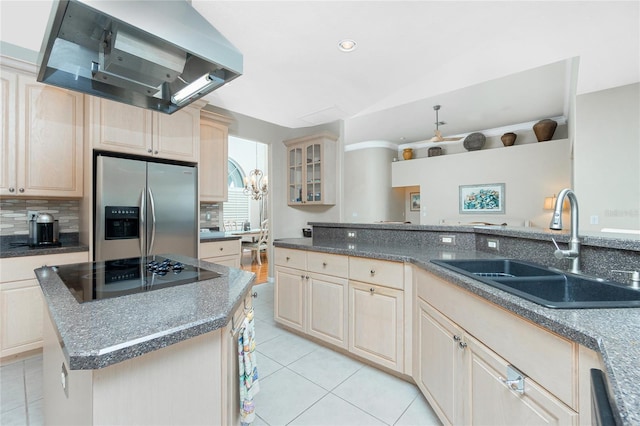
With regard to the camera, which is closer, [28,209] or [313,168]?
[28,209]

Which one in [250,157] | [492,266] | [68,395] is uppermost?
[250,157]

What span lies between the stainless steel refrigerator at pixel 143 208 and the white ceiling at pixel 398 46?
108 cm

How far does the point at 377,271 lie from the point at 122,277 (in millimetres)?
1472

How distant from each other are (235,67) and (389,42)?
150 cm

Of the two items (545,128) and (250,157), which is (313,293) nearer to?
(545,128)

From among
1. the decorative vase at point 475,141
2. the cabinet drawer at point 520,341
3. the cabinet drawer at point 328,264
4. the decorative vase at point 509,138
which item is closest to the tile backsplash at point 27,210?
the cabinet drawer at point 328,264

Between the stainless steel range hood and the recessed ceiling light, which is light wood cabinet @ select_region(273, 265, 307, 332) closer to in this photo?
the stainless steel range hood

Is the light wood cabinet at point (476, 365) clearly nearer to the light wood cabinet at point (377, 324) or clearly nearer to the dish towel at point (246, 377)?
the light wood cabinet at point (377, 324)

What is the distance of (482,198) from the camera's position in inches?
221

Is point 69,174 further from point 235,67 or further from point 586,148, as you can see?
point 586,148

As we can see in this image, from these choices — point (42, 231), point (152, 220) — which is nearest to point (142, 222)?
point (152, 220)

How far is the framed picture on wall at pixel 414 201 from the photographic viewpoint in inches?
282

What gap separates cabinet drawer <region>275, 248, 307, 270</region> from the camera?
7.98ft

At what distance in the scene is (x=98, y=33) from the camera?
3.61 ft
